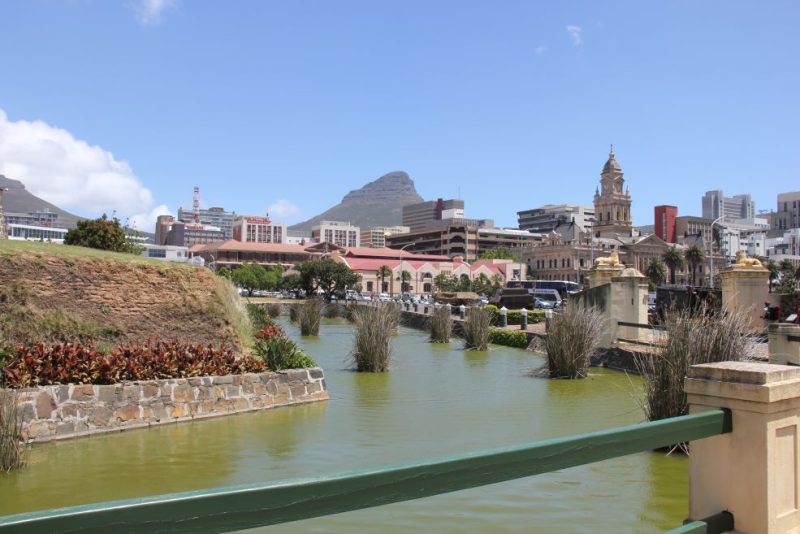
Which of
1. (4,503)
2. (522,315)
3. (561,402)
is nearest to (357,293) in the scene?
(522,315)

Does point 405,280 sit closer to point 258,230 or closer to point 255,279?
point 255,279

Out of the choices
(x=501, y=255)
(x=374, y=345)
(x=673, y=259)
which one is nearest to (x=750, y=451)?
(x=374, y=345)

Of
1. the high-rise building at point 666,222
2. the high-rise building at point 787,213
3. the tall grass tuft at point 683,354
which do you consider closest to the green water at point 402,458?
the tall grass tuft at point 683,354

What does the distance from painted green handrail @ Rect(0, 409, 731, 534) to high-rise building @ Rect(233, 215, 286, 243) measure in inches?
A: 7073

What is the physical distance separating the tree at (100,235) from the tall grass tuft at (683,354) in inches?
1168

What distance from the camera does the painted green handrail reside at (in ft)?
5.58

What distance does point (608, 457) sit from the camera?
2514 mm

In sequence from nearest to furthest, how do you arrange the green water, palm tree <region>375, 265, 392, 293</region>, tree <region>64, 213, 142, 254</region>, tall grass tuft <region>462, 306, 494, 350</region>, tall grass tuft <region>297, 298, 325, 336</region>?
the green water, tall grass tuft <region>462, 306, 494, 350</region>, tall grass tuft <region>297, 298, 325, 336</region>, tree <region>64, 213, 142, 254</region>, palm tree <region>375, 265, 392, 293</region>

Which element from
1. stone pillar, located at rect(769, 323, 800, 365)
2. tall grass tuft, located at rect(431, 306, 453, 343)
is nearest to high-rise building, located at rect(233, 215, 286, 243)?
tall grass tuft, located at rect(431, 306, 453, 343)

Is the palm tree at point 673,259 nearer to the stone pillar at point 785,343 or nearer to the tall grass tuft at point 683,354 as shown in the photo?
the stone pillar at point 785,343

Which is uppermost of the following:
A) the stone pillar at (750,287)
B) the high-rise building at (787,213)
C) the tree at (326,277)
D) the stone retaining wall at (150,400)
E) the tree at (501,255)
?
the high-rise building at (787,213)

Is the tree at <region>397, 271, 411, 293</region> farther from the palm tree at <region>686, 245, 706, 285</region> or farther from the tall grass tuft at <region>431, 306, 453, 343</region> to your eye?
the tall grass tuft at <region>431, 306, 453, 343</region>

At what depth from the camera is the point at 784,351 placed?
9.73 meters

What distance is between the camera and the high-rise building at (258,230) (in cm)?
18000
